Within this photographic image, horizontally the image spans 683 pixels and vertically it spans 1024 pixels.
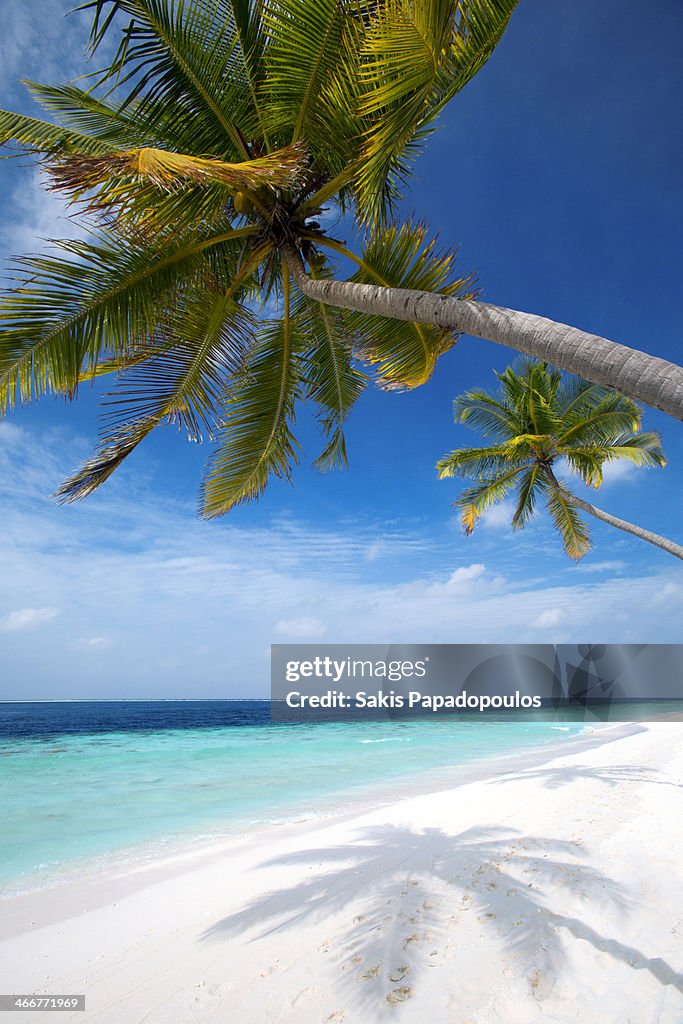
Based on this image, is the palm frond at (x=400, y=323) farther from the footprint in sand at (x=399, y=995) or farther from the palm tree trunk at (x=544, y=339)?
the footprint in sand at (x=399, y=995)

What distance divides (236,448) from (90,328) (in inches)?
82.2

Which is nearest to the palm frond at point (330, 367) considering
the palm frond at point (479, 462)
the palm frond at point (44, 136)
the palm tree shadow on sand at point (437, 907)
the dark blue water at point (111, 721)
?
the palm frond at point (44, 136)

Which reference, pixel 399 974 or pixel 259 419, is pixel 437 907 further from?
pixel 259 419

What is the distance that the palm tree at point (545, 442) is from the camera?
12.0m

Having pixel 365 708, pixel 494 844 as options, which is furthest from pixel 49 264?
pixel 365 708

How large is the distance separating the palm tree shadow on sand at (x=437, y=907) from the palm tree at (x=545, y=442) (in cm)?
766

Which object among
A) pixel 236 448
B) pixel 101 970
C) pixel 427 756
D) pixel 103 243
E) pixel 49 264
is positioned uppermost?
pixel 103 243

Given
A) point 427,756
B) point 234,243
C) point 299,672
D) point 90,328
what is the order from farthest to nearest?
point 299,672, point 427,756, point 234,243, point 90,328

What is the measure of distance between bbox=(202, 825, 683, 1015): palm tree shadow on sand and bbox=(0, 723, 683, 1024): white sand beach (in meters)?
0.02

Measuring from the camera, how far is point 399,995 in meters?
3.10

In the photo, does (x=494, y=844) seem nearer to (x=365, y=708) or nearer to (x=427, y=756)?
(x=427, y=756)

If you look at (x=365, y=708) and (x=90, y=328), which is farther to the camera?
(x=365, y=708)

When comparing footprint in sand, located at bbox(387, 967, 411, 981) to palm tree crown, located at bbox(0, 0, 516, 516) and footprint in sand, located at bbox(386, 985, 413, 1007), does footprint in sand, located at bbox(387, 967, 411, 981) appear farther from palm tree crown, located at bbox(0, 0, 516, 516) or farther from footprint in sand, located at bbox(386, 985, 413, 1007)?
palm tree crown, located at bbox(0, 0, 516, 516)

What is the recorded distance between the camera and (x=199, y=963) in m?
3.77
